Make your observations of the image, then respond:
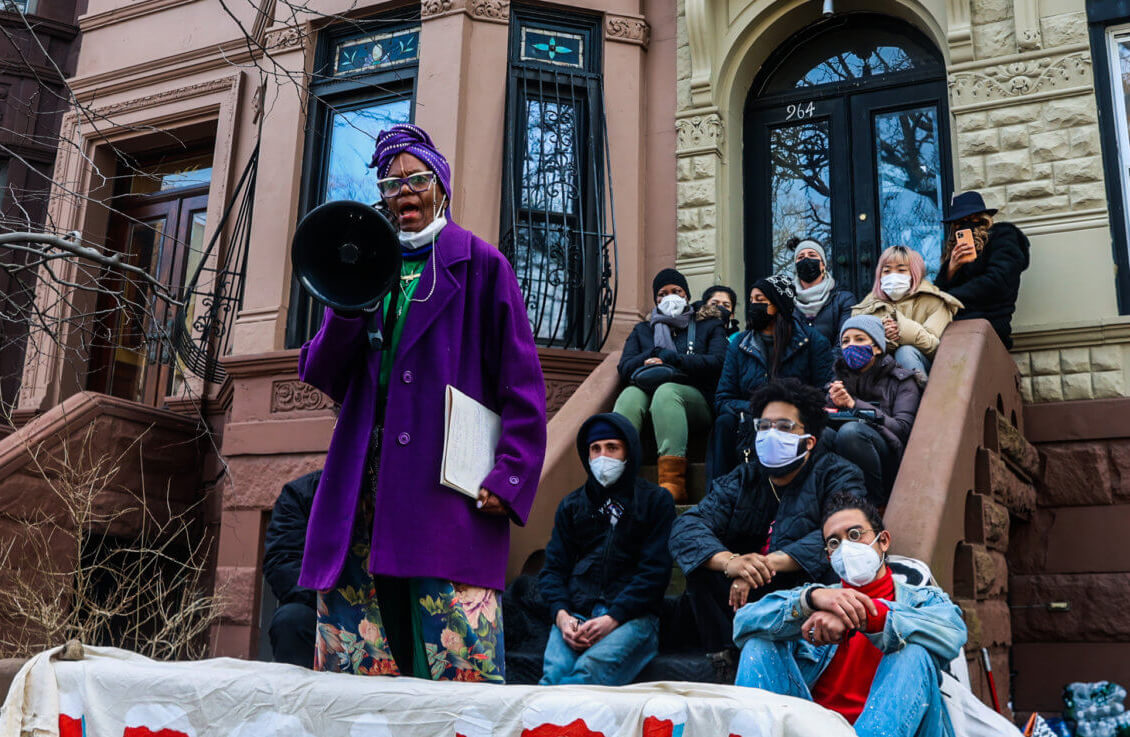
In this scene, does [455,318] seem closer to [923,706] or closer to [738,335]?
[923,706]

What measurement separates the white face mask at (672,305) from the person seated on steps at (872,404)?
5.03 feet

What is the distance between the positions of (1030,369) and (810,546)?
397cm

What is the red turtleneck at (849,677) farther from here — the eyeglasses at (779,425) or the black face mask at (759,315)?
the black face mask at (759,315)

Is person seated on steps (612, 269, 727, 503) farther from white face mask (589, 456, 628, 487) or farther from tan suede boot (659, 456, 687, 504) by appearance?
white face mask (589, 456, 628, 487)

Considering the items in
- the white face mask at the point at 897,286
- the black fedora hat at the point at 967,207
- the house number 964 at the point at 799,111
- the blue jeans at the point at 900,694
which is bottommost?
the blue jeans at the point at 900,694

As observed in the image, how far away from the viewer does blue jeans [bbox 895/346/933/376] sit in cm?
654

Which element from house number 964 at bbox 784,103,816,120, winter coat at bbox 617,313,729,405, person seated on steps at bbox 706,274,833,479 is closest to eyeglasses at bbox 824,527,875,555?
person seated on steps at bbox 706,274,833,479

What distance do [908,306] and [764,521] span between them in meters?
2.43

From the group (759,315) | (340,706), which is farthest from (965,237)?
(340,706)

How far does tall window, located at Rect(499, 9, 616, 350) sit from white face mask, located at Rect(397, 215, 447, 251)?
555 cm

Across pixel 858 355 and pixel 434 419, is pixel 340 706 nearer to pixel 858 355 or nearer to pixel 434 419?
pixel 434 419

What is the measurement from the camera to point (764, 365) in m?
6.82

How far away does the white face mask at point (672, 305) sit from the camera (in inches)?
306

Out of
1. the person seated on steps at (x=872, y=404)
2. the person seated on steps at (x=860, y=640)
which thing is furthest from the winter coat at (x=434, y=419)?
the person seated on steps at (x=872, y=404)
